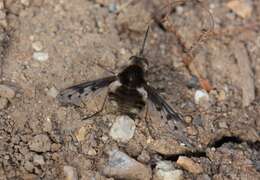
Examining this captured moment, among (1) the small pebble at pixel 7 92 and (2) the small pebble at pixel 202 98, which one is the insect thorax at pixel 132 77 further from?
Result: (1) the small pebble at pixel 7 92

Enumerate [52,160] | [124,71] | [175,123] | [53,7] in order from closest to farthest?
[52,160] < [175,123] < [124,71] < [53,7]

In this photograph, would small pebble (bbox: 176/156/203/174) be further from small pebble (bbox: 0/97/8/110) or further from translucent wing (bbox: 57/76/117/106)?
small pebble (bbox: 0/97/8/110)

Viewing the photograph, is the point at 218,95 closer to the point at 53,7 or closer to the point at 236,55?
the point at 236,55

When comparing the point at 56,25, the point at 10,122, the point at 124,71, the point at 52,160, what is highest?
the point at 56,25

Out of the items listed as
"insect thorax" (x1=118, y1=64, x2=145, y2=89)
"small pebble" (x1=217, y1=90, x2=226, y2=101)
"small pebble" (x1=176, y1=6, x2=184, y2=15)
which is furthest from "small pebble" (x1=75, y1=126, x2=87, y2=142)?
"small pebble" (x1=176, y1=6, x2=184, y2=15)

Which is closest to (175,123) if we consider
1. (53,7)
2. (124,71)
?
(124,71)

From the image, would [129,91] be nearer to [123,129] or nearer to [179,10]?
[123,129]

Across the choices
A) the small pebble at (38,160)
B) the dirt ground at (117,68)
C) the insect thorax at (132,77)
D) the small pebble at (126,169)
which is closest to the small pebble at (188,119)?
the dirt ground at (117,68)

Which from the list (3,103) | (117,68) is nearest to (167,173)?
(117,68)

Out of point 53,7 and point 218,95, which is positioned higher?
point 53,7
